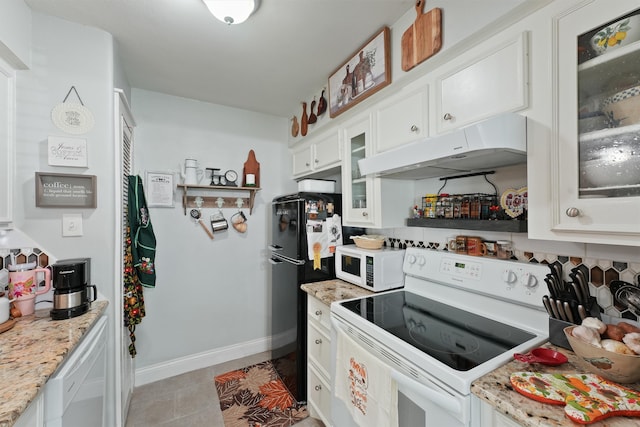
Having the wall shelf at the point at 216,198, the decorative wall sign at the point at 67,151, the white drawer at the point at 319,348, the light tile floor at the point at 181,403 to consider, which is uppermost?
the decorative wall sign at the point at 67,151

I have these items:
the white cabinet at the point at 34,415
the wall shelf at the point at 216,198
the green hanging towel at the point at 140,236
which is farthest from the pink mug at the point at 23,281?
the wall shelf at the point at 216,198

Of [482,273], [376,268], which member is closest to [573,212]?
[482,273]

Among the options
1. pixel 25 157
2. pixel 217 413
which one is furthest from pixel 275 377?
pixel 25 157

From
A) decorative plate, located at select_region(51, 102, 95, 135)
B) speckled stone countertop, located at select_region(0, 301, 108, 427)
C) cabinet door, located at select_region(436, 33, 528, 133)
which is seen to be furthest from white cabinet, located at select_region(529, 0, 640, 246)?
decorative plate, located at select_region(51, 102, 95, 135)

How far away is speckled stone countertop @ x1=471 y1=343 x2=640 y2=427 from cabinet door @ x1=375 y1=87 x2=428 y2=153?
108 cm

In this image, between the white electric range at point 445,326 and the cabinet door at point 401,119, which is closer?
the white electric range at point 445,326

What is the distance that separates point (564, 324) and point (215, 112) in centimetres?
293

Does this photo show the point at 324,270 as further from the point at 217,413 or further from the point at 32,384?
the point at 32,384

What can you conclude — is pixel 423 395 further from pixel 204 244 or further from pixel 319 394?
pixel 204 244

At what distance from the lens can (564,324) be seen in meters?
1.00

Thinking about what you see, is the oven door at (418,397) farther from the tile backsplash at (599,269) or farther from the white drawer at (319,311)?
the tile backsplash at (599,269)

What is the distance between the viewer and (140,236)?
201 cm

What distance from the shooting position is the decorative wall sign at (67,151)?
1.48 meters

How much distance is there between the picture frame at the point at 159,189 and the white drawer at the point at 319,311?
1.57 m
